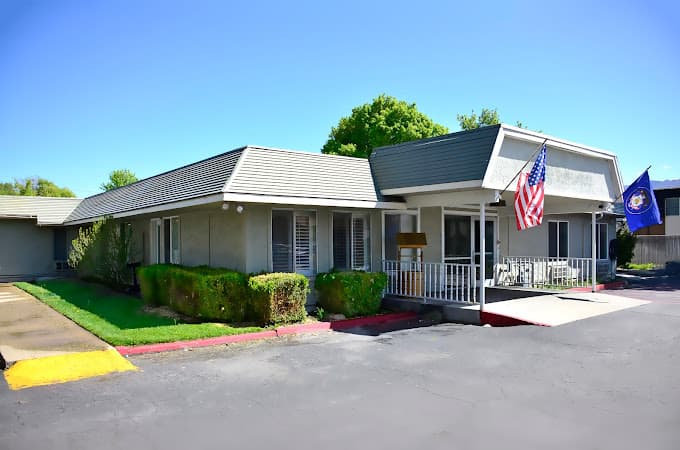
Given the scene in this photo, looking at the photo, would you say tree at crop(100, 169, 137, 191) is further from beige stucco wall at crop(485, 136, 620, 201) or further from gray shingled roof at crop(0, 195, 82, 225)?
beige stucco wall at crop(485, 136, 620, 201)

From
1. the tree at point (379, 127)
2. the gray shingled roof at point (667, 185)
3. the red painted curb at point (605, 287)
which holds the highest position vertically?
the tree at point (379, 127)

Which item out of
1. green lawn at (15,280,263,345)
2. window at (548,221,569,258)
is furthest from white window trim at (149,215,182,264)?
window at (548,221,569,258)

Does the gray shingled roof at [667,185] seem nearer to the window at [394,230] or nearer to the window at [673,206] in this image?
the window at [673,206]

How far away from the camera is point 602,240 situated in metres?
22.3

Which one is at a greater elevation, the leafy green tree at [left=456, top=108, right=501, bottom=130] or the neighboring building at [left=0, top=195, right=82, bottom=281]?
the leafy green tree at [left=456, top=108, right=501, bottom=130]

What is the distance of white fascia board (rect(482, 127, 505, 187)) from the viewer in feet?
34.4

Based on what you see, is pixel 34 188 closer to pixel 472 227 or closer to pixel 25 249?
pixel 25 249

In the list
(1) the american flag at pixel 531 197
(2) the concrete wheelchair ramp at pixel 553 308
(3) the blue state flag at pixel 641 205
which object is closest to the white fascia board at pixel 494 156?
(1) the american flag at pixel 531 197

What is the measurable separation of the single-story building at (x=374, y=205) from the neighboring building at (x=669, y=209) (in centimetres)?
2266

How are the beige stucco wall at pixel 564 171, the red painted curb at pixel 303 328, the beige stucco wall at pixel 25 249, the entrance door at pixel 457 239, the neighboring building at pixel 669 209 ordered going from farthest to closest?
the neighboring building at pixel 669 209 → the beige stucco wall at pixel 25 249 → the entrance door at pixel 457 239 → the beige stucco wall at pixel 564 171 → the red painted curb at pixel 303 328

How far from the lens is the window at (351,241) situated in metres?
12.9

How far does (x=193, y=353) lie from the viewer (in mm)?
8445

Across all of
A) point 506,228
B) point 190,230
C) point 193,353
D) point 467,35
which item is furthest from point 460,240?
point 193,353

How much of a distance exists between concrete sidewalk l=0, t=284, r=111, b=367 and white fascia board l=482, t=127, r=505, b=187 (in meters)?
7.98
